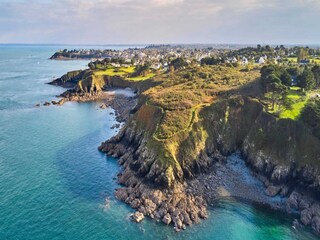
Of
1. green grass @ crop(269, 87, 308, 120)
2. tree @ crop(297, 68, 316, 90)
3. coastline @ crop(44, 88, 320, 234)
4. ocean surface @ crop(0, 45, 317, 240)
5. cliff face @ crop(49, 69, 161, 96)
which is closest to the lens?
ocean surface @ crop(0, 45, 317, 240)

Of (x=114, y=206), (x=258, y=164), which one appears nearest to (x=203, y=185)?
(x=258, y=164)

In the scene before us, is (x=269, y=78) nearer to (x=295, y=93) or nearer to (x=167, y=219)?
(x=295, y=93)

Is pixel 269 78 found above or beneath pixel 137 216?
above

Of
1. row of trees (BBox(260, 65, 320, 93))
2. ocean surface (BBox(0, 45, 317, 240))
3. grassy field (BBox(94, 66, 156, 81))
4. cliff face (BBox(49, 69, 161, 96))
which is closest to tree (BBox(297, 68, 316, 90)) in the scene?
row of trees (BBox(260, 65, 320, 93))

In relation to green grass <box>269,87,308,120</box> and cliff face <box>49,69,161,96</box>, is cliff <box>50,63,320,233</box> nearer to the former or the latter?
green grass <box>269,87,308,120</box>

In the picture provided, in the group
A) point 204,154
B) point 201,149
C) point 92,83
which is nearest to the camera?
point 204,154

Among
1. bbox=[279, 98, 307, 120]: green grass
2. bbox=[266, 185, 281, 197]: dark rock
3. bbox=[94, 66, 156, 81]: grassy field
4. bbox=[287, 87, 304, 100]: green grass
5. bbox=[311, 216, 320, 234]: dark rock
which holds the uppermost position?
bbox=[287, 87, 304, 100]: green grass

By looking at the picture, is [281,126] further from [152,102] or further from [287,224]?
[152,102]

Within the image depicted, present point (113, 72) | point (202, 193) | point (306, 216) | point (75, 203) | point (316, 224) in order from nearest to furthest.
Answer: point (316, 224) → point (306, 216) → point (75, 203) → point (202, 193) → point (113, 72)

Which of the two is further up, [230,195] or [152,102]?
[152,102]

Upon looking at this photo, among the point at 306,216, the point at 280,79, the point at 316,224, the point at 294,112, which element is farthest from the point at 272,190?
the point at 280,79

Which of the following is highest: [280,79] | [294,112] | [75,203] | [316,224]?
[280,79]
